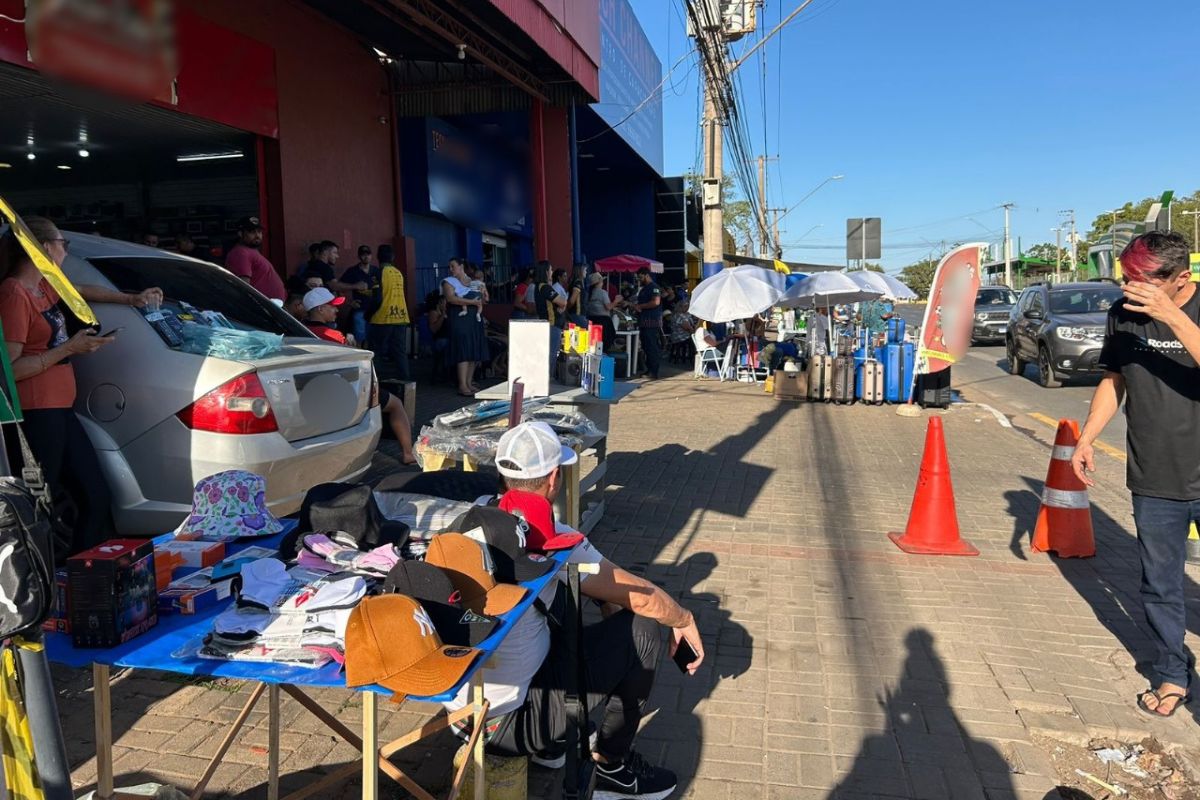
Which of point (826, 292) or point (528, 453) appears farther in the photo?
point (826, 292)

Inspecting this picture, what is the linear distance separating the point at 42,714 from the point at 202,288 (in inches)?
150

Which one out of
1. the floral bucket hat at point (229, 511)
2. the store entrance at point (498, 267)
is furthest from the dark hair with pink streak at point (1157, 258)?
the store entrance at point (498, 267)

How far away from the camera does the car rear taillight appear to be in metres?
4.09

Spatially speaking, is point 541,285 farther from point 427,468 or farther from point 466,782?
point 466,782

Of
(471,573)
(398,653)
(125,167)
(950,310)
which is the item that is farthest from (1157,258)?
(125,167)

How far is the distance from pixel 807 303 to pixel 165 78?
10645mm

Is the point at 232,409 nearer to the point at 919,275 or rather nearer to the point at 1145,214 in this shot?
the point at 1145,214

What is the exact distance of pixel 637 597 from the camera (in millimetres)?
3035

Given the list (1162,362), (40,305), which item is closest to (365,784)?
(40,305)

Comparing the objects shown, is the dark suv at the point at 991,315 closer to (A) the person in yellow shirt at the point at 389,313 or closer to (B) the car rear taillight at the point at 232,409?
(A) the person in yellow shirt at the point at 389,313

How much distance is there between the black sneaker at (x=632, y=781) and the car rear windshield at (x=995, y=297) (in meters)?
24.6

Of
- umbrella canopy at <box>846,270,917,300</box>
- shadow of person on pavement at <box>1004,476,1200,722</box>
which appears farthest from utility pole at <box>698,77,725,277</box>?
shadow of person on pavement at <box>1004,476,1200,722</box>

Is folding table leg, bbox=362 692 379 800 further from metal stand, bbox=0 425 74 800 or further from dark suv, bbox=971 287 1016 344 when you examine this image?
dark suv, bbox=971 287 1016 344

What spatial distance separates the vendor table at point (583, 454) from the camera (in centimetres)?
501
